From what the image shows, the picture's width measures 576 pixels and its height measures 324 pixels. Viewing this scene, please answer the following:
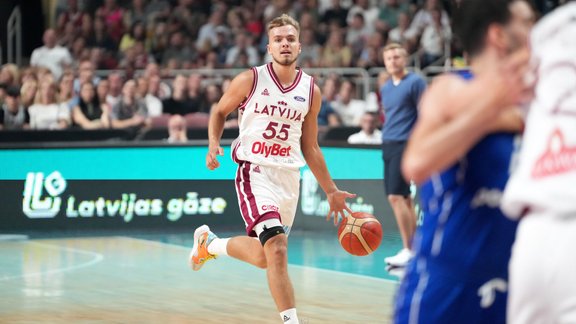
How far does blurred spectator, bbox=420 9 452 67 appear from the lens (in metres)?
19.3

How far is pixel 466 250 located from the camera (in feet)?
13.2

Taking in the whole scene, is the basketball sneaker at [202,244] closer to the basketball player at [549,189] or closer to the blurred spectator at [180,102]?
the basketball player at [549,189]

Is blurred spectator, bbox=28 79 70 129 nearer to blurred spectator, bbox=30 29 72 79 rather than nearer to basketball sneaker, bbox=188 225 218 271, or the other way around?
blurred spectator, bbox=30 29 72 79

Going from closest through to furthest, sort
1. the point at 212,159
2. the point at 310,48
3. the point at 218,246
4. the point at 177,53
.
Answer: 1. the point at 212,159
2. the point at 218,246
3. the point at 310,48
4. the point at 177,53

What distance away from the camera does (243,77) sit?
319 inches

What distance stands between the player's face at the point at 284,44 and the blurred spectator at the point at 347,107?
382 inches

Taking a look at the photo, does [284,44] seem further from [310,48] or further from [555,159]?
[310,48]

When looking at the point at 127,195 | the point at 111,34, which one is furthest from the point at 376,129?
the point at 111,34

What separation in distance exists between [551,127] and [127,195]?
1146cm

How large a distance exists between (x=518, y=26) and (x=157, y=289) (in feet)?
22.2

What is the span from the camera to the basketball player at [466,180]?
3641 millimetres

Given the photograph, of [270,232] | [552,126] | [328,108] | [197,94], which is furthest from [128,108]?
[552,126]

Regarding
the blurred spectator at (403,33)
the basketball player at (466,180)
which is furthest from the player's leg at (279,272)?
the blurred spectator at (403,33)

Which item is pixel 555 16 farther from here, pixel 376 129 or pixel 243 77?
pixel 376 129
